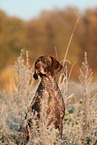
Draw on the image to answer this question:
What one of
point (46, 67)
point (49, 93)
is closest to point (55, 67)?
point (46, 67)

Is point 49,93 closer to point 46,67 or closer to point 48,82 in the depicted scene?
point 48,82

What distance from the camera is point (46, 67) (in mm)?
3121

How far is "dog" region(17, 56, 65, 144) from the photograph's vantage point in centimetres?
312

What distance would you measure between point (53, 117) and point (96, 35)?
633 inches

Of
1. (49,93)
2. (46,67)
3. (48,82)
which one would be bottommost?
(49,93)

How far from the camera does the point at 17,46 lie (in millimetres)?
18797

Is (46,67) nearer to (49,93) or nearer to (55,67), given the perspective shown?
(55,67)

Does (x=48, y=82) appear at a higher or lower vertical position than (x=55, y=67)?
lower

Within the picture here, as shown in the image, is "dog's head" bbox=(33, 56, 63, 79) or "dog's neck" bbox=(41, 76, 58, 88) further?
"dog's neck" bbox=(41, 76, 58, 88)

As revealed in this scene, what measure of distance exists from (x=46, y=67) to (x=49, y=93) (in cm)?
36

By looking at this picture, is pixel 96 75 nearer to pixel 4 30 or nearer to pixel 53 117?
pixel 4 30

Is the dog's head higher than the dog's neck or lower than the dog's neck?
higher

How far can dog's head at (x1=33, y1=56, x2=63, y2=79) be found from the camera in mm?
3100

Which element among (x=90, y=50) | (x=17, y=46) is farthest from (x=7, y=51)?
(x=90, y=50)
